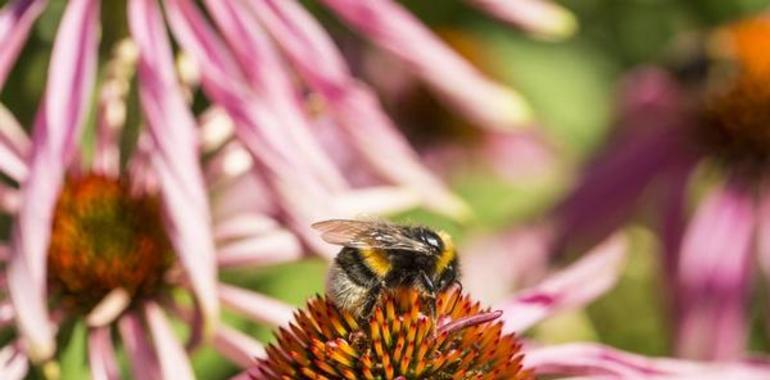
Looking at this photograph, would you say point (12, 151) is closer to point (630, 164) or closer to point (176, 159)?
point (176, 159)

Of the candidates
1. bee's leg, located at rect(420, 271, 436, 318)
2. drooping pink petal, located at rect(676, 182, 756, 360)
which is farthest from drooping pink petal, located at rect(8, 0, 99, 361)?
drooping pink petal, located at rect(676, 182, 756, 360)

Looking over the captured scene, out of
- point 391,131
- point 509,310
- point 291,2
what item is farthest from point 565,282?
point 291,2

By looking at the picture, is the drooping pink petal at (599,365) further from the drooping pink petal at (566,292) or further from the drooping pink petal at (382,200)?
the drooping pink petal at (382,200)

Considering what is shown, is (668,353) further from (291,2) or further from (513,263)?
(291,2)

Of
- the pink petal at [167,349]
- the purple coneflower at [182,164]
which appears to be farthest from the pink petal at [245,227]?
the pink petal at [167,349]

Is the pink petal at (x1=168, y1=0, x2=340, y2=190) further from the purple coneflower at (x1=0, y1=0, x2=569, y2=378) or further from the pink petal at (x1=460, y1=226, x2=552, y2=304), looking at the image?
the pink petal at (x1=460, y1=226, x2=552, y2=304)
